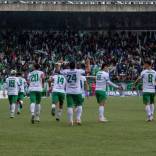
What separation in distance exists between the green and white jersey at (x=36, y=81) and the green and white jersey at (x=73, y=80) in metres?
1.54

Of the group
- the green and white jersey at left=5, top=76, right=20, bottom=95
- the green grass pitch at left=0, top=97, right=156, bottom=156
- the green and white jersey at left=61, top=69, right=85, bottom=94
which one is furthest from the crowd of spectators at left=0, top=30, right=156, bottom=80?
the green grass pitch at left=0, top=97, right=156, bottom=156

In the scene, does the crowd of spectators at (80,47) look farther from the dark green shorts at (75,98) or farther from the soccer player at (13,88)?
the dark green shorts at (75,98)

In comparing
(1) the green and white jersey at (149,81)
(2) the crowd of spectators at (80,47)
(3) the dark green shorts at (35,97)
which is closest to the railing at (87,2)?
(2) the crowd of spectators at (80,47)

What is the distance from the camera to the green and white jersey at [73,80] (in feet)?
75.5

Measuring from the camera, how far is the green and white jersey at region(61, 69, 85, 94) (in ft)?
75.5

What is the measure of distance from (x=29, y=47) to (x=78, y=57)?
4596mm

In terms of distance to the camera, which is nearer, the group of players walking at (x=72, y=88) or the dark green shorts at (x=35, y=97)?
the group of players walking at (x=72, y=88)

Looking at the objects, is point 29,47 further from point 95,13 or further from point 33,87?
point 33,87

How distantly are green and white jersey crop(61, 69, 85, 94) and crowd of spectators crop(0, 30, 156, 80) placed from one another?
120 feet

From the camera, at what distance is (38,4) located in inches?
2259

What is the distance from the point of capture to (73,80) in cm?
2311

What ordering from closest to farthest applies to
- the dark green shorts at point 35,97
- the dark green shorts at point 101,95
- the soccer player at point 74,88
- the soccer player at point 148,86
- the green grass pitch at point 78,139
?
the green grass pitch at point 78,139
the soccer player at point 74,88
the dark green shorts at point 35,97
the soccer player at point 148,86
the dark green shorts at point 101,95

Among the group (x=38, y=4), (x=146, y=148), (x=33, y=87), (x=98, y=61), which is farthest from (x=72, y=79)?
(x=98, y=61)

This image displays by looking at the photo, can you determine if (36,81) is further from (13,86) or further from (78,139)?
(78,139)
